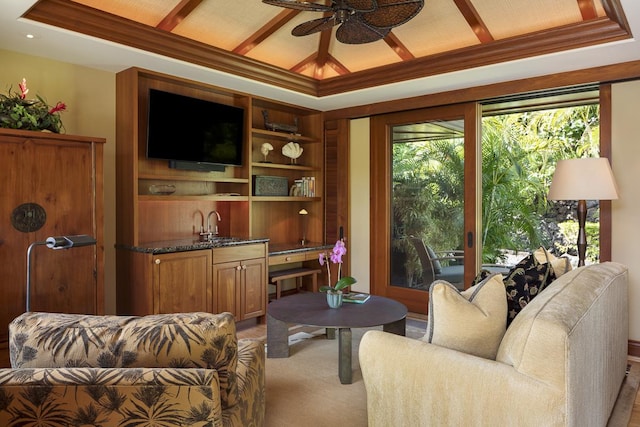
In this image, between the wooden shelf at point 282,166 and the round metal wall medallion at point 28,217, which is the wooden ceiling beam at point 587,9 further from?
the round metal wall medallion at point 28,217

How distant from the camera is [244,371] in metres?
1.90

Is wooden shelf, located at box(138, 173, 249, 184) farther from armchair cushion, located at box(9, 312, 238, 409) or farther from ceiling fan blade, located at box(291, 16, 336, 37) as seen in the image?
armchair cushion, located at box(9, 312, 238, 409)

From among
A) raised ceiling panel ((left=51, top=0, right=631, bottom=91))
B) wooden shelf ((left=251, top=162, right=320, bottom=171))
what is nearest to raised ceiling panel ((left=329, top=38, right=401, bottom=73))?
raised ceiling panel ((left=51, top=0, right=631, bottom=91))

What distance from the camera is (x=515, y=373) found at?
5.23ft

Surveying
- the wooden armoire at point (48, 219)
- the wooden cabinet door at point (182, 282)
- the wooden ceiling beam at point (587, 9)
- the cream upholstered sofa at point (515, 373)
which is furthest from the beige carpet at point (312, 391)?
the wooden ceiling beam at point (587, 9)

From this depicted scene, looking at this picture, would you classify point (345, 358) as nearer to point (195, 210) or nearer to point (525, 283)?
point (525, 283)

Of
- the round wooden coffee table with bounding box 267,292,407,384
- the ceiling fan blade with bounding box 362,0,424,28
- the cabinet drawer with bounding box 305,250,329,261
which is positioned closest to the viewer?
the ceiling fan blade with bounding box 362,0,424,28

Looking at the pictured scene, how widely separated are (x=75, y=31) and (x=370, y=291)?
13.4 ft

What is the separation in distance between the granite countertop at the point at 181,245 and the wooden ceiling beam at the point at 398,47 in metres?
2.37

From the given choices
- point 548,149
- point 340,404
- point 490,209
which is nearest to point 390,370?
point 340,404

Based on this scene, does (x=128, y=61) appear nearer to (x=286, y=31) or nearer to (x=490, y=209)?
(x=286, y=31)

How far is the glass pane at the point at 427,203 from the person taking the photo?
472 cm

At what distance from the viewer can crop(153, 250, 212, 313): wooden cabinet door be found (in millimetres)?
3727

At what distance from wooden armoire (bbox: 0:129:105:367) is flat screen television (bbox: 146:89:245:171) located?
2.81 ft
